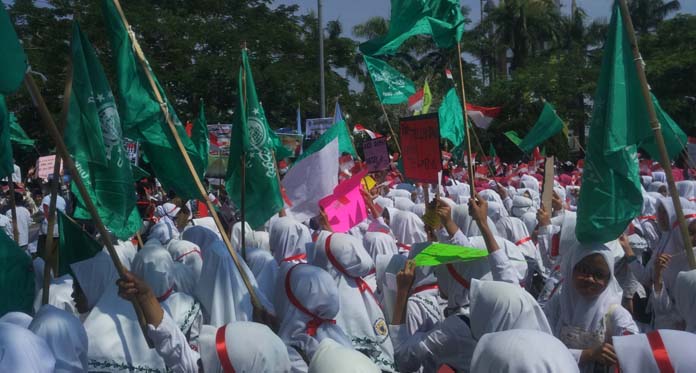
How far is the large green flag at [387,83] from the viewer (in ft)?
30.0

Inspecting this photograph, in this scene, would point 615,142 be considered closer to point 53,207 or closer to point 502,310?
point 502,310

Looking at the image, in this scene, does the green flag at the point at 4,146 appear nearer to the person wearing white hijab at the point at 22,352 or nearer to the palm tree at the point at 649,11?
the person wearing white hijab at the point at 22,352

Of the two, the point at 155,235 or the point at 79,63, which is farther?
the point at 155,235

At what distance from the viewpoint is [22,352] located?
2814 millimetres

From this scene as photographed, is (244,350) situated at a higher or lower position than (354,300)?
higher

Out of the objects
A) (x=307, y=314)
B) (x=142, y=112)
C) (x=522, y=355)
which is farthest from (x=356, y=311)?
(x=522, y=355)

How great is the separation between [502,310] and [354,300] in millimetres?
1472

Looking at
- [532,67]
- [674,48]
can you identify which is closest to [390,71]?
[674,48]

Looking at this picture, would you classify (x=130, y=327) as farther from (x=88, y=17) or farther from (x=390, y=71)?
(x=88, y=17)

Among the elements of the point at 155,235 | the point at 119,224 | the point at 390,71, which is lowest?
the point at 155,235

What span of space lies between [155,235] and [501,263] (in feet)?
15.4

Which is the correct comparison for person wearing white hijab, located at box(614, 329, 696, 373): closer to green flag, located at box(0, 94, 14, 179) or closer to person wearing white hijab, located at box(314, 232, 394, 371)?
person wearing white hijab, located at box(314, 232, 394, 371)

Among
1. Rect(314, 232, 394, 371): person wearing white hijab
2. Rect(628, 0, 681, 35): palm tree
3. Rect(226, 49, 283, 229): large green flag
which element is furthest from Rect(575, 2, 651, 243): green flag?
Rect(628, 0, 681, 35): palm tree

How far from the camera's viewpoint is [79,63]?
4.98m
